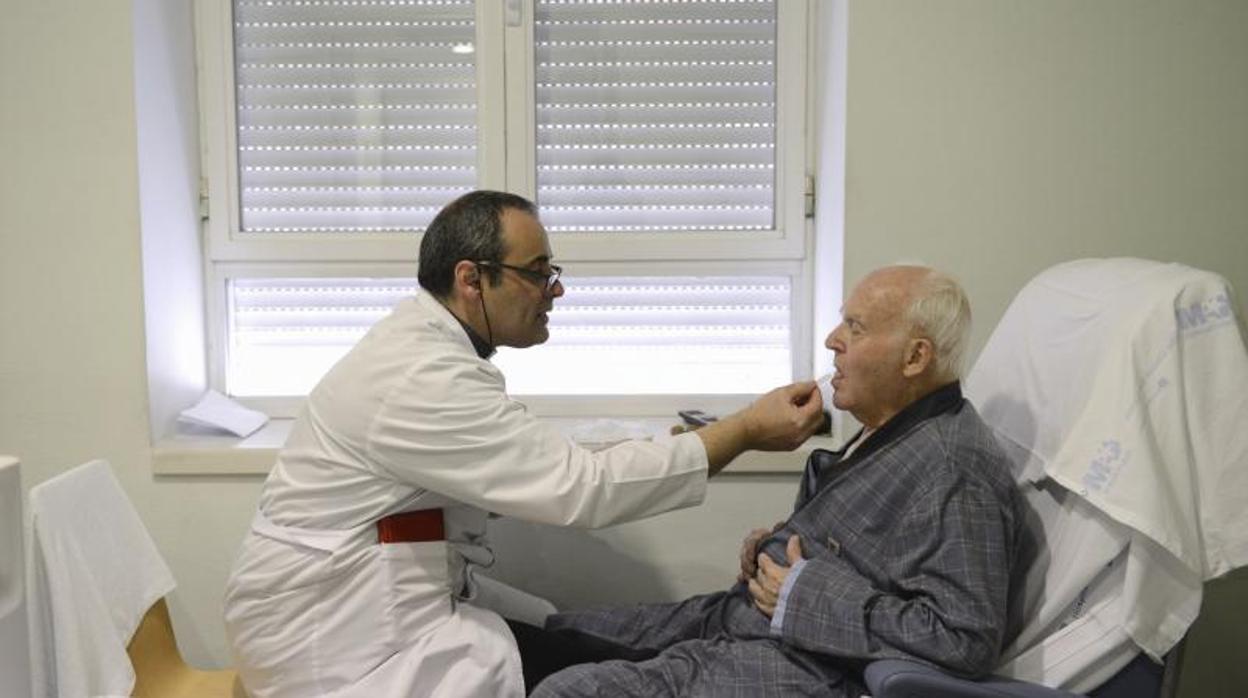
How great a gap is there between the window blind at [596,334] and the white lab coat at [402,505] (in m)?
1.03

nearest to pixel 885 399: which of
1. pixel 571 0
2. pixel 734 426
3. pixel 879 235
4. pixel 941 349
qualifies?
pixel 941 349

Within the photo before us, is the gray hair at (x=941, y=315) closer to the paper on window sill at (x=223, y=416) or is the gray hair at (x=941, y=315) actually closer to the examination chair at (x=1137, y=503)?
the examination chair at (x=1137, y=503)

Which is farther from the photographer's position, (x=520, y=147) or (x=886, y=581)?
(x=520, y=147)

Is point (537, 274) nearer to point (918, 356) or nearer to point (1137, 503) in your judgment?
point (918, 356)

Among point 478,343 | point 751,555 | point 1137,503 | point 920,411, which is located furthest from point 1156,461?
point 478,343

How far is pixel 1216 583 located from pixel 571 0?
7.09ft

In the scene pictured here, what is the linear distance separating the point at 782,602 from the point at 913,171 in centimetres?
114

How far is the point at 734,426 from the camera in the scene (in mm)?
1617

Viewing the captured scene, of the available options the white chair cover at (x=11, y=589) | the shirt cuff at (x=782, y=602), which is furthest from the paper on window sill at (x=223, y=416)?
the shirt cuff at (x=782, y=602)

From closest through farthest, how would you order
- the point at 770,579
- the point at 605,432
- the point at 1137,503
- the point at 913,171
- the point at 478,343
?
1. the point at 1137,503
2. the point at 770,579
3. the point at 478,343
4. the point at 913,171
5. the point at 605,432

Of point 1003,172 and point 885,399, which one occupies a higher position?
point 1003,172

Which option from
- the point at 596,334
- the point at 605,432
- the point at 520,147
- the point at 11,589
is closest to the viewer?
the point at 11,589

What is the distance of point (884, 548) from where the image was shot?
4.84ft

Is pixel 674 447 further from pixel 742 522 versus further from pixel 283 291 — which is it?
pixel 283 291
